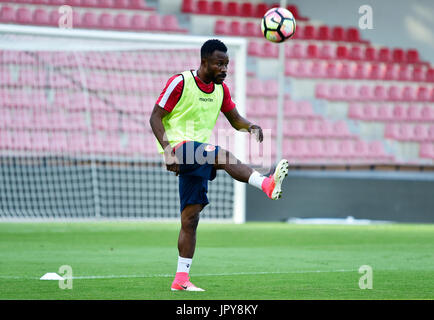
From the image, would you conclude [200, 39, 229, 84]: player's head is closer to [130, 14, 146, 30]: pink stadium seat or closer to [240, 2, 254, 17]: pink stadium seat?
[130, 14, 146, 30]: pink stadium seat

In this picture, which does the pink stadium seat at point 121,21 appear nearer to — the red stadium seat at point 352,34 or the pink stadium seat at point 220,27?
the pink stadium seat at point 220,27

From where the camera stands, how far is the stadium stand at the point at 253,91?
1537cm

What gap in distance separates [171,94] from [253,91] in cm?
1294

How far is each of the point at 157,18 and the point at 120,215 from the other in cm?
596

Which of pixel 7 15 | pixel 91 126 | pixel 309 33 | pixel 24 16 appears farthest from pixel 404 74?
pixel 7 15

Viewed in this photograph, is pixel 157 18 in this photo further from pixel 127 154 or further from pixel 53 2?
pixel 127 154

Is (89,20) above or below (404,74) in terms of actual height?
above

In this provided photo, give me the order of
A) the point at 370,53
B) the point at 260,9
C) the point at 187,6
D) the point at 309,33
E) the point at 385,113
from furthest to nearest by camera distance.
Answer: the point at 370,53, the point at 309,33, the point at 260,9, the point at 385,113, the point at 187,6

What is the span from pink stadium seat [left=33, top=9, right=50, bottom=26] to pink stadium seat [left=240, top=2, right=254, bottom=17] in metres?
5.15

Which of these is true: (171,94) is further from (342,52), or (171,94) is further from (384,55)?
(384,55)

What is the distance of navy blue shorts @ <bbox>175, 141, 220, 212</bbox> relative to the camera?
560 centimetres

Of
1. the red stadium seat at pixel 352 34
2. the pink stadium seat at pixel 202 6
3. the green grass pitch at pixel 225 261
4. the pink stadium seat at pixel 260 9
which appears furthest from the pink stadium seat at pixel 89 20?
the red stadium seat at pixel 352 34

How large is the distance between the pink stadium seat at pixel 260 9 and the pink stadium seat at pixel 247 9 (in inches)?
4.9

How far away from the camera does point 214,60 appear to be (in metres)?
5.76
